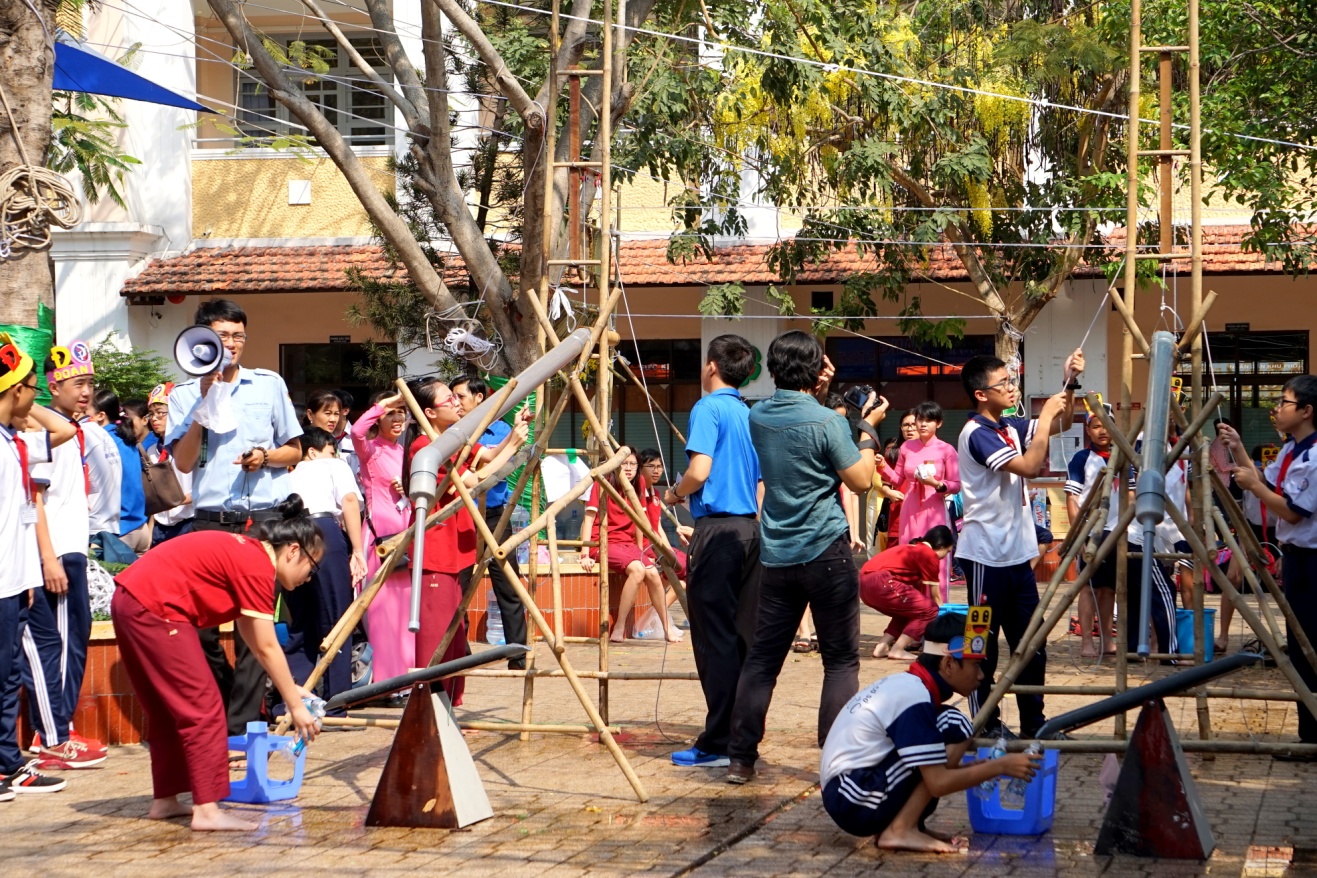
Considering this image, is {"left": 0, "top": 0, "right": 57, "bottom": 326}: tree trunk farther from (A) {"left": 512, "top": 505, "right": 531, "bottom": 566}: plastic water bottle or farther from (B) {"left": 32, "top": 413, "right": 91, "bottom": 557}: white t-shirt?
(A) {"left": 512, "top": 505, "right": 531, "bottom": 566}: plastic water bottle

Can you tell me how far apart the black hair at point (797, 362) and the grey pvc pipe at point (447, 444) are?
88cm

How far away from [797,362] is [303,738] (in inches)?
101

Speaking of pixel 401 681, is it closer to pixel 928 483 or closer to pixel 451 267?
pixel 928 483

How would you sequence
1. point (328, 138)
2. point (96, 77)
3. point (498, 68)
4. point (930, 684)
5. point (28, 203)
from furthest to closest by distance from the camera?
point (96, 77) → point (328, 138) → point (498, 68) → point (28, 203) → point (930, 684)

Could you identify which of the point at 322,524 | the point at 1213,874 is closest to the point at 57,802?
the point at 322,524

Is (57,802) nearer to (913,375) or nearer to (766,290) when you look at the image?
(766,290)

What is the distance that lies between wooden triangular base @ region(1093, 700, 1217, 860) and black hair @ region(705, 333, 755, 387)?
2.57m

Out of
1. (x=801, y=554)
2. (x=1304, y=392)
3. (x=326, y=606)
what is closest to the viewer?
(x=801, y=554)

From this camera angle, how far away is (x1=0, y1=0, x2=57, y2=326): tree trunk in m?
7.89

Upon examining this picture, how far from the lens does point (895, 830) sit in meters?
5.40

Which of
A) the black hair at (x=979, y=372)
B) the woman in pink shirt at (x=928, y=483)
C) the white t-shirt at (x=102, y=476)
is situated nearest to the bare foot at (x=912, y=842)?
the black hair at (x=979, y=372)

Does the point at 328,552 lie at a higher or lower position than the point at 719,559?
lower

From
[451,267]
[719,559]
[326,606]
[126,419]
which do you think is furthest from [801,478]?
[451,267]

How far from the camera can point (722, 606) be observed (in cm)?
688
